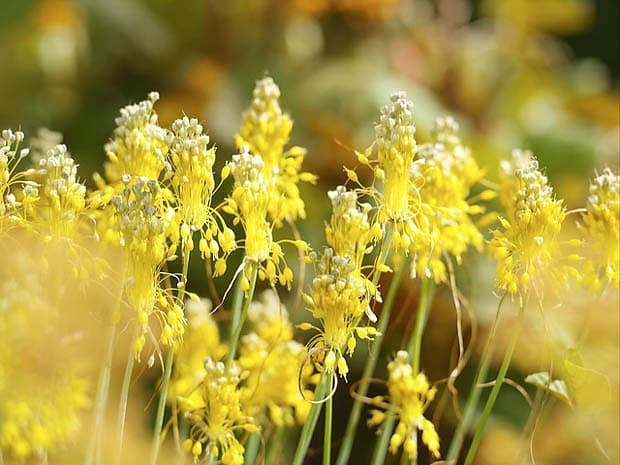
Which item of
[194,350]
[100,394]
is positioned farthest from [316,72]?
[100,394]

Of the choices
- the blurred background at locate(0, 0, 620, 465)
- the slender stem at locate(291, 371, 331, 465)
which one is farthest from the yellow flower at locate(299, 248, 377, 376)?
the blurred background at locate(0, 0, 620, 465)

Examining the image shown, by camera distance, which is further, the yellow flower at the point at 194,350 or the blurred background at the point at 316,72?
the blurred background at the point at 316,72

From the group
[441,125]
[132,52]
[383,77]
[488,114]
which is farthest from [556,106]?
[441,125]

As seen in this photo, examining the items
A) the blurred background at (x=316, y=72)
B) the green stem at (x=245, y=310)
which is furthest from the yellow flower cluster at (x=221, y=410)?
→ the blurred background at (x=316, y=72)

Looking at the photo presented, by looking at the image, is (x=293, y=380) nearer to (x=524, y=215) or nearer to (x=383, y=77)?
(x=524, y=215)

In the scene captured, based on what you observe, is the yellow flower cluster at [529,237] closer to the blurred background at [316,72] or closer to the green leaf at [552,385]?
the green leaf at [552,385]

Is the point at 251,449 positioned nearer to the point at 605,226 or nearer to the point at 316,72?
the point at 605,226

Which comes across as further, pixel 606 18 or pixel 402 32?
pixel 606 18
